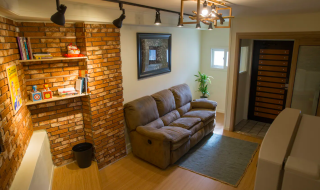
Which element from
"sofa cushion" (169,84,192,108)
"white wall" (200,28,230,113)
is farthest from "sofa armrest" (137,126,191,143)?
"white wall" (200,28,230,113)

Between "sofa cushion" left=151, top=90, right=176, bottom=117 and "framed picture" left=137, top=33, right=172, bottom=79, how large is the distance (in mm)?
420

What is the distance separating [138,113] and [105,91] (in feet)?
2.23

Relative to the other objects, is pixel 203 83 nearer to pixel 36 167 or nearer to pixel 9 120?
pixel 36 167

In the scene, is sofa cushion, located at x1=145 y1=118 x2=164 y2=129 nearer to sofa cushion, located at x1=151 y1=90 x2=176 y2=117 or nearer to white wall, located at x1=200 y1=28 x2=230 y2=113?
sofa cushion, located at x1=151 y1=90 x2=176 y2=117

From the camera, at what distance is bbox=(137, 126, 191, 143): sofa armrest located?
10.5 feet

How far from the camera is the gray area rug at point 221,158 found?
3227 millimetres

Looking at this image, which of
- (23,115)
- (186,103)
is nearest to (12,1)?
(23,115)

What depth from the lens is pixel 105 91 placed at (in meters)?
3.22

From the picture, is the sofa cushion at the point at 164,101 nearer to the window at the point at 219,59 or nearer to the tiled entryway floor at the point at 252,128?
the tiled entryway floor at the point at 252,128

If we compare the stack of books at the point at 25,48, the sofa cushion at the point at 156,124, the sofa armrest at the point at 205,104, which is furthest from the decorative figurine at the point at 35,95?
the sofa armrest at the point at 205,104

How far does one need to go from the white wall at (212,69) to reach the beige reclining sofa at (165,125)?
1.42 metres

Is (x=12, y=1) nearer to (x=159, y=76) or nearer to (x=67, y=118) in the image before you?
(x=67, y=118)

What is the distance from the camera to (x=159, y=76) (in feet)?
14.4

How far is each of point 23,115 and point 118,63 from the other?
1461 mm
